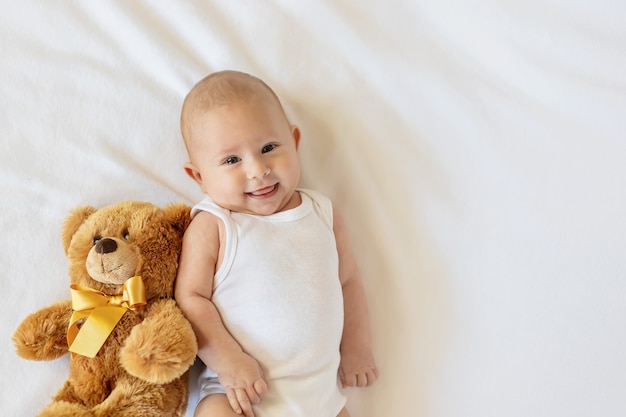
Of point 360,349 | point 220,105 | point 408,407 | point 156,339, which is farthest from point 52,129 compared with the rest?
point 408,407

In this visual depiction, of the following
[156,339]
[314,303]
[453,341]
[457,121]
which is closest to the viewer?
[156,339]

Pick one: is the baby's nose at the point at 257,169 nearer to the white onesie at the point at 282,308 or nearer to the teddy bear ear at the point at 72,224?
the white onesie at the point at 282,308

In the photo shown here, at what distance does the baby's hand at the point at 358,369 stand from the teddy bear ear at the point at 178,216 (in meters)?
0.41

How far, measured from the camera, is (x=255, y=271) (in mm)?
1140

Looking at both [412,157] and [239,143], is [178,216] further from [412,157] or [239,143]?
[412,157]

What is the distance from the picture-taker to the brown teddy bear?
101 cm

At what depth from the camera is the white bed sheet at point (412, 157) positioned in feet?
4.01

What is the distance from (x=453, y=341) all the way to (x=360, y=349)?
0.19m

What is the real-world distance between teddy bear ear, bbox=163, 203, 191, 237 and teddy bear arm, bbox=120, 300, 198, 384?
0.61 ft

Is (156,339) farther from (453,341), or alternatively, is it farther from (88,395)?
(453,341)

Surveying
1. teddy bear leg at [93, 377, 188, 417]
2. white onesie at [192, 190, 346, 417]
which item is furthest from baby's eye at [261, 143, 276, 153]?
teddy bear leg at [93, 377, 188, 417]

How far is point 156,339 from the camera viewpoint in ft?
3.29

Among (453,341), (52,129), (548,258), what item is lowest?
(453,341)

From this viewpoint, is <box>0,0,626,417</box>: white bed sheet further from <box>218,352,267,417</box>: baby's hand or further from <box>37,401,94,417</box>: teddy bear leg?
<box>218,352,267,417</box>: baby's hand
